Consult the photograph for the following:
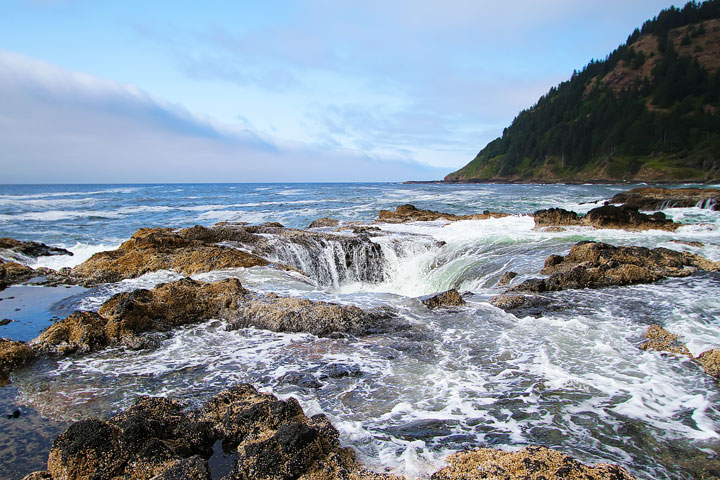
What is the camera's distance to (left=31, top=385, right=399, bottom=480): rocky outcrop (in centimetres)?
302

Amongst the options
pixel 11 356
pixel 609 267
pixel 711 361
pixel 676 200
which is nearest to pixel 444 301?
pixel 711 361

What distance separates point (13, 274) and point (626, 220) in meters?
23.5

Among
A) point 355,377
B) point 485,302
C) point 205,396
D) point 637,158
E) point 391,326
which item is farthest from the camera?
point 637,158

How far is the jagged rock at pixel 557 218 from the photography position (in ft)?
60.3

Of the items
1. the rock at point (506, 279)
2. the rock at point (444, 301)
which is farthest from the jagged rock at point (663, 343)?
the rock at point (506, 279)

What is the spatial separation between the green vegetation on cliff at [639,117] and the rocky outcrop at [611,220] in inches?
2706

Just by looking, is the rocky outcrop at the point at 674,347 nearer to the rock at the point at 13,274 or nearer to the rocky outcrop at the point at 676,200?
the rock at the point at 13,274

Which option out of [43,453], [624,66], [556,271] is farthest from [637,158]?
[43,453]

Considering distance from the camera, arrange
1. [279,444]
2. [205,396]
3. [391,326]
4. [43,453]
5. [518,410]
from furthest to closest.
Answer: [391,326] → [205,396] → [518,410] → [43,453] → [279,444]

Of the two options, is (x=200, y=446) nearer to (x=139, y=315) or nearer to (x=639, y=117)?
(x=139, y=315)

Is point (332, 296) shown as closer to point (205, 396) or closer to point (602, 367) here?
point (205, 396)

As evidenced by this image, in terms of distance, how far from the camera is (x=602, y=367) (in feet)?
17.2

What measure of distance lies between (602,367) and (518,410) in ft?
6.25

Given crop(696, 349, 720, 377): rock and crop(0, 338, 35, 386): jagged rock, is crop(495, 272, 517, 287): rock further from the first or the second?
crop(0, 338, 35, 386): jagged rock
